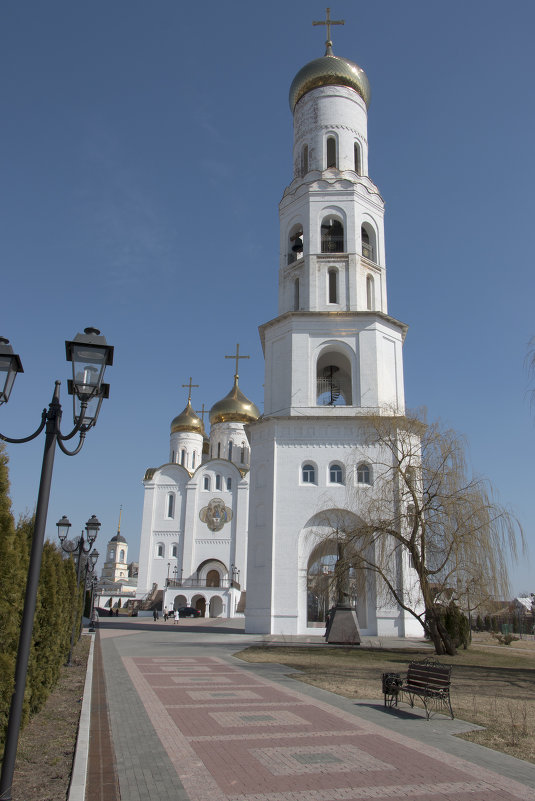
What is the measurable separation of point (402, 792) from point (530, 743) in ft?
8.95

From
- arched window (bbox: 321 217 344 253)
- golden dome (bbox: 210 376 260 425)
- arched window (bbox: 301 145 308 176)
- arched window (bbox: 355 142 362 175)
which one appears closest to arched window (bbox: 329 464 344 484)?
arched window (bbox: 321 217 344 253)

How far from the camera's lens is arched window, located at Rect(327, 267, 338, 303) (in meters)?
27.3

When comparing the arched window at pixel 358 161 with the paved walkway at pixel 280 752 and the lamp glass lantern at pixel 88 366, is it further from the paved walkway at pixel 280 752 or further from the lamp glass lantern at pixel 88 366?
the lamp glass lantern at pixel 88 366

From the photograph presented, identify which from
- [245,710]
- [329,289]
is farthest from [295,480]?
[245,710]

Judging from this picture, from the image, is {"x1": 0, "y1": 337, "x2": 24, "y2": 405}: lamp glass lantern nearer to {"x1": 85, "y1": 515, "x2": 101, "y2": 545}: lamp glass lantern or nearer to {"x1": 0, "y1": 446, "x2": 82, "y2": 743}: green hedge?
{"x1": 0, "y1": 446, "x2": 82, "y2": 743}: green hedge

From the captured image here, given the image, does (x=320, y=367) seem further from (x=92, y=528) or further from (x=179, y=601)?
(x=179, y=601)

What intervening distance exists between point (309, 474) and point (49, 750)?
1813 centimetres

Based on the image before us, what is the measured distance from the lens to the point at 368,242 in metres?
28.8

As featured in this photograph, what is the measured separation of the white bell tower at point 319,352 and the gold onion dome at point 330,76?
0.06 meters

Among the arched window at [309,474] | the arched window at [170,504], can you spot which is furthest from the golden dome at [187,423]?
the arched window at [309,474]

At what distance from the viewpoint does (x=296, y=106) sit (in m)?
30.9

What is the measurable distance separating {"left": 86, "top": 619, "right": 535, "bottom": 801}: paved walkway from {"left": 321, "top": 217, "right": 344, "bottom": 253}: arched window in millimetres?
21043

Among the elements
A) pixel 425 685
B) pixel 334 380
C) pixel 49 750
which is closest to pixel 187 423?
pixel 334 380

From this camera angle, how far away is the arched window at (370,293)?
2730 centimetres
